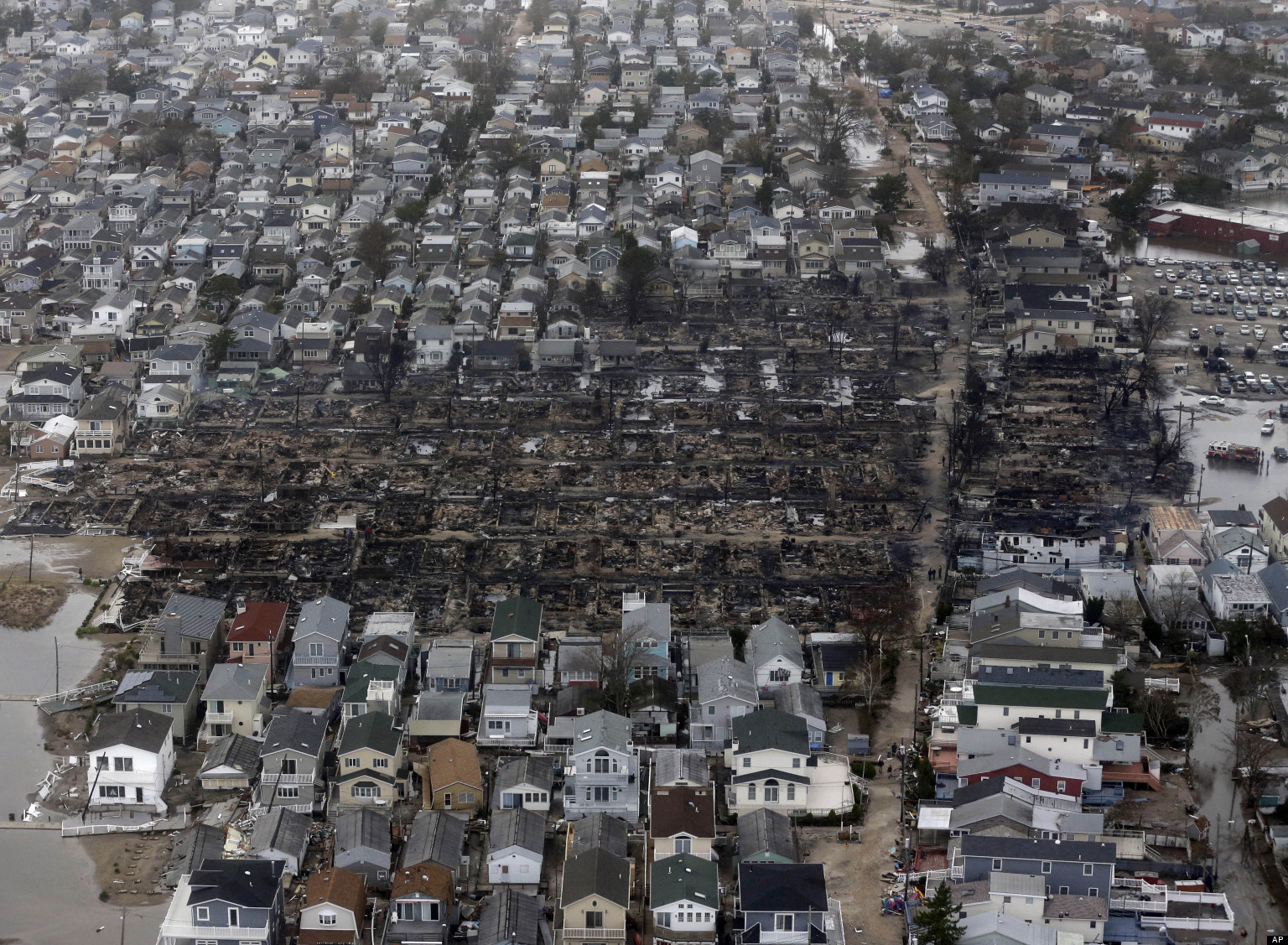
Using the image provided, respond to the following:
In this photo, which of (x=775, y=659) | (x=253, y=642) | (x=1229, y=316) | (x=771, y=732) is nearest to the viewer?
(x=771, y=732)

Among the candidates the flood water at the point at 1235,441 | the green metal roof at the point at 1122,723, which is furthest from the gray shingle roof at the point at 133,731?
the flood water at the point at 1235,441

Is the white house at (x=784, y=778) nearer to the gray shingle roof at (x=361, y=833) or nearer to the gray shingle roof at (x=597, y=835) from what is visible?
the gray shingle roof at (x=597, y=835)

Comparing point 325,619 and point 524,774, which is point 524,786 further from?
point 325,619

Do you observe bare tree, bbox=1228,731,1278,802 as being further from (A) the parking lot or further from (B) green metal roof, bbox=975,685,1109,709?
(A) the parking lot

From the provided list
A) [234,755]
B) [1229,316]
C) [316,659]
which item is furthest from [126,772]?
[1229,316]

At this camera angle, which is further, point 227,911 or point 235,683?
point 235,683
